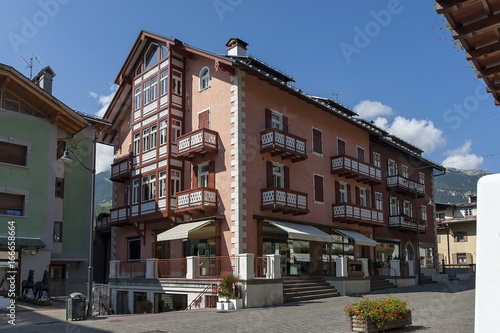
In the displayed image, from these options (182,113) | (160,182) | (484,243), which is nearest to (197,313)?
(160,182)

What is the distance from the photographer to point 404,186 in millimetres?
38438

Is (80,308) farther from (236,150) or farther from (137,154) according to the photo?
(137,154)

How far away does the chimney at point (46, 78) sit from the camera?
121ft

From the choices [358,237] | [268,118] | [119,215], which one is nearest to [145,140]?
[119,215]

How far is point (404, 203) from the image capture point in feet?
133

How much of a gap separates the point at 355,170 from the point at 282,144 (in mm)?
8030

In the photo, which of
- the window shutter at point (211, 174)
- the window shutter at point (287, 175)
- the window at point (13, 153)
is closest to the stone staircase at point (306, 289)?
the window shutter at point (287, 175)

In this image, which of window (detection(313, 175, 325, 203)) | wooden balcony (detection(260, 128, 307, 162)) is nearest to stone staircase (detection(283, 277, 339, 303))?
window (detection(313, 175, 325, 203))

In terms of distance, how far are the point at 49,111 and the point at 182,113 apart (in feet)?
27.6

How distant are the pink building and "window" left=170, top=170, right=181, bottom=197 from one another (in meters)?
0.06

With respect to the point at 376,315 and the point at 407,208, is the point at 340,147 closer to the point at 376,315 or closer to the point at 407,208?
the point at 407,208

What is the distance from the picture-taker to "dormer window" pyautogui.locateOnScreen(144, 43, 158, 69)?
102 ft

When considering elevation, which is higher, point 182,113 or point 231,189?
point 182,113

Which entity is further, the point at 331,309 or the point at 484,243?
the point at 331,309
